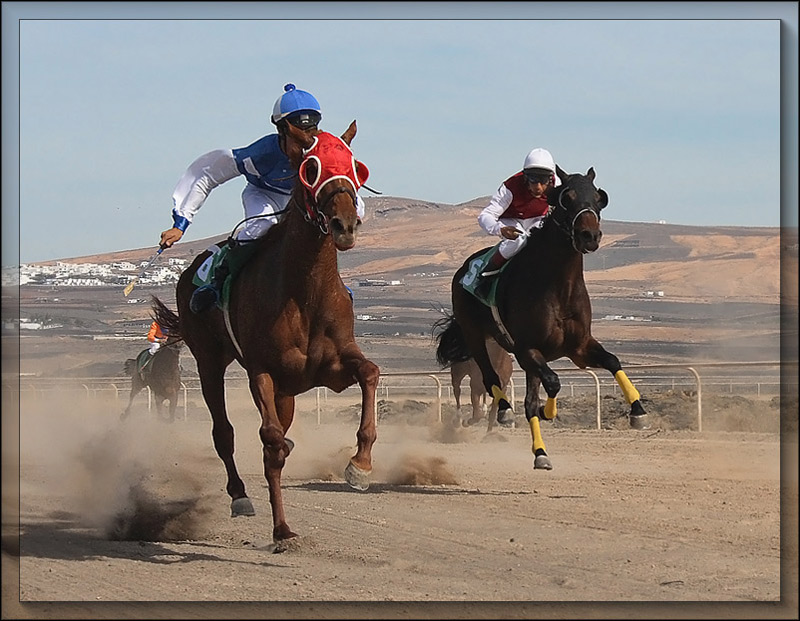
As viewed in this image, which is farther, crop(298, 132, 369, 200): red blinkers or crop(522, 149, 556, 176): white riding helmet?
crop(522, 149, 556, 176): white riding helmet

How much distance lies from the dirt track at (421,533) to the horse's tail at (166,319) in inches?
54.5

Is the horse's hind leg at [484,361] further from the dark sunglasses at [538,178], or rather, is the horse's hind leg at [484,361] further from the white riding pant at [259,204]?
the white riding pant at [259,204]

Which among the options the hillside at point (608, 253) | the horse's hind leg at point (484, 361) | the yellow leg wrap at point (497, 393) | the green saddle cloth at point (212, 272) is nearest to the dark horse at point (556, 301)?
the yellow leg wrap at point (497, 393)

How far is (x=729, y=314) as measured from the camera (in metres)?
19.2

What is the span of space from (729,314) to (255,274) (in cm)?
1302

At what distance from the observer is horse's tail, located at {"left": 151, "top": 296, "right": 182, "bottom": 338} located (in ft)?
35.2

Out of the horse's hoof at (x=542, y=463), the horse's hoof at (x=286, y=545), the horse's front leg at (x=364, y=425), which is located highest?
the horse's front leg at (x=364, y=425)

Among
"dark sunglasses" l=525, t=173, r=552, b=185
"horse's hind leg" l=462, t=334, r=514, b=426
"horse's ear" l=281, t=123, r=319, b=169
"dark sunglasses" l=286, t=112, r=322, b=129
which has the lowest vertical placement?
"horse's hind leg" l=462, t=334, r=514, b=426

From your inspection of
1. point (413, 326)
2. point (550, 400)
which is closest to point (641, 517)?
point (550, 400)

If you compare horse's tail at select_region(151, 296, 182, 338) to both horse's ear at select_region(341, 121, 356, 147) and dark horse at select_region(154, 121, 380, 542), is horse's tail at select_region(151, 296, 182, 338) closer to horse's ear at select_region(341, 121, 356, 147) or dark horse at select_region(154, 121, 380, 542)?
dark horse at select_region(154, 121, 380, 542)

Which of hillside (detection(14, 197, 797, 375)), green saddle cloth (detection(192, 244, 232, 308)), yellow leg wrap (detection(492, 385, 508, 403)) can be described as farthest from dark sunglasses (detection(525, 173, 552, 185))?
hillside (detection(14, 197, 797, 375))

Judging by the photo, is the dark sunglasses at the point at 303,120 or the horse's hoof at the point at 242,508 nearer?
the dark sunglasses at the point at 303,120

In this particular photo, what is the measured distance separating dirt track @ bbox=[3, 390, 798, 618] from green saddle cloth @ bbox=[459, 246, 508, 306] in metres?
1.79

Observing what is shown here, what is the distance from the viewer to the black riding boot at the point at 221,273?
812 cm
